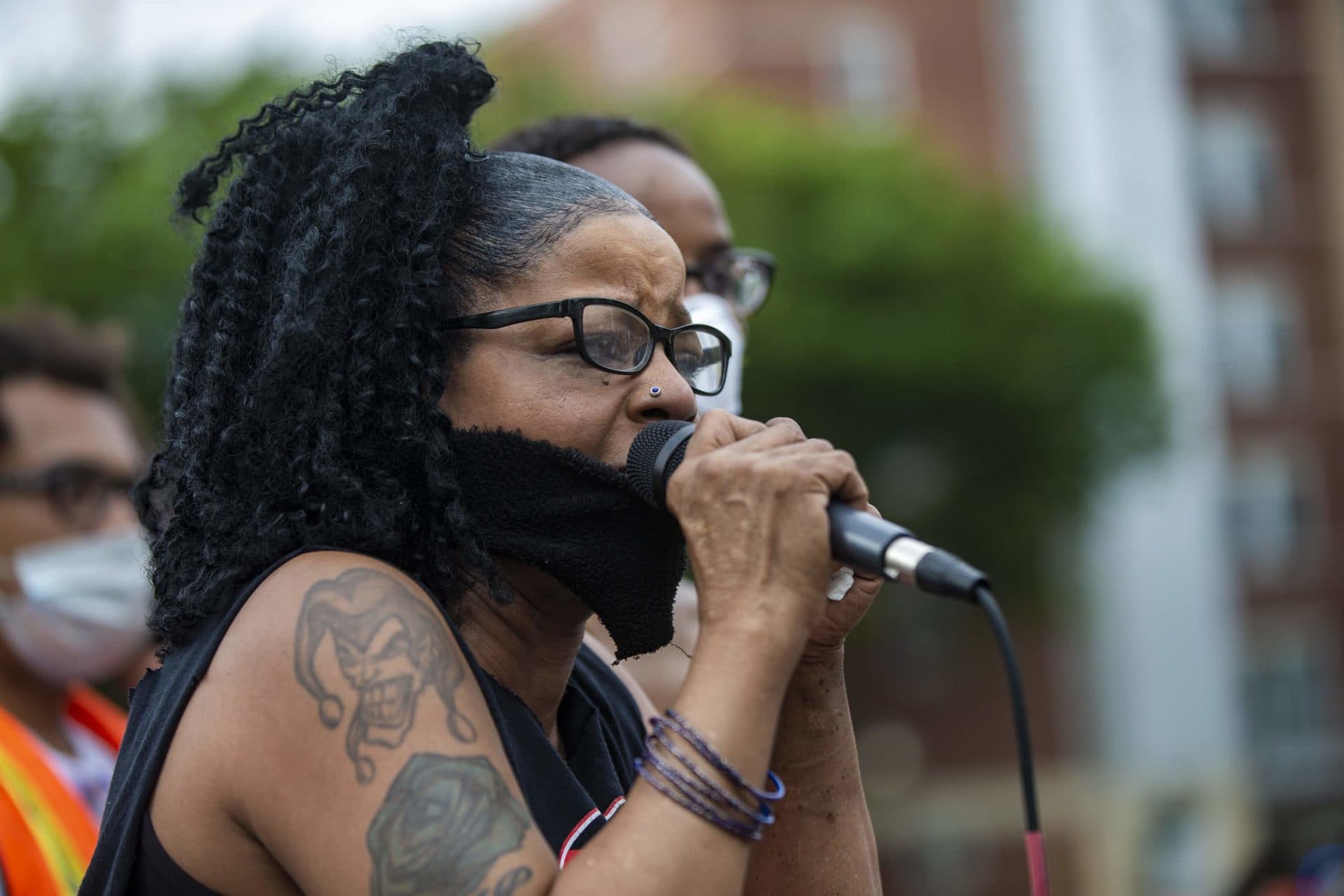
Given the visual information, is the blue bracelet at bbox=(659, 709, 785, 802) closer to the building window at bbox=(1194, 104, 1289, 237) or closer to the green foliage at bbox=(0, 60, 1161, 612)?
the green foliage at bbox=(0, 60, 1161, 612)

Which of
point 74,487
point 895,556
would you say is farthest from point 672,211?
point 74,487

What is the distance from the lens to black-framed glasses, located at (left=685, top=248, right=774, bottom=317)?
12.9 ft

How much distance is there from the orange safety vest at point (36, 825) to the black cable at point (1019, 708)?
243 cm

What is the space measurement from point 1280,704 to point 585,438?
30.2 meters

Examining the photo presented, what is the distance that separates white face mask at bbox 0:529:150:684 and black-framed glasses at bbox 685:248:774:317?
1941 millimetres

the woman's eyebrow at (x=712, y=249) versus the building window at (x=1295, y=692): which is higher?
the woman's eyebrow at (x=712, y=249)

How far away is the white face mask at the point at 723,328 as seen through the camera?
344 centimetres

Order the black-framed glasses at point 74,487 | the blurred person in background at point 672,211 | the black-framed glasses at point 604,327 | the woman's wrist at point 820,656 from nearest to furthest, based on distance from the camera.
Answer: the black-framed glasses at point 604,327
the woman's wrist at point 820,656
the blurred person in background at point 672,211
the black-framed glasses at point 74,487

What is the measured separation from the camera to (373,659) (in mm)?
1982

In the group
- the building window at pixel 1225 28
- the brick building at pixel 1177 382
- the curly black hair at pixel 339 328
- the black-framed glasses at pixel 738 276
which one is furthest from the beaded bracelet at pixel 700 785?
the building window at pixel 1225 28

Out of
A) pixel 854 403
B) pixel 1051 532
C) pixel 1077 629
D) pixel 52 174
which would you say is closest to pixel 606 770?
pixel 52 174

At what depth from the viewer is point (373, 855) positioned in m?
1.89

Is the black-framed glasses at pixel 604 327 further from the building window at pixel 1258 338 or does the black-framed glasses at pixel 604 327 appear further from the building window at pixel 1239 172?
the building window at pixel 1239 172

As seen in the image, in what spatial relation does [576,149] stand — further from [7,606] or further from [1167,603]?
[1167,603]
